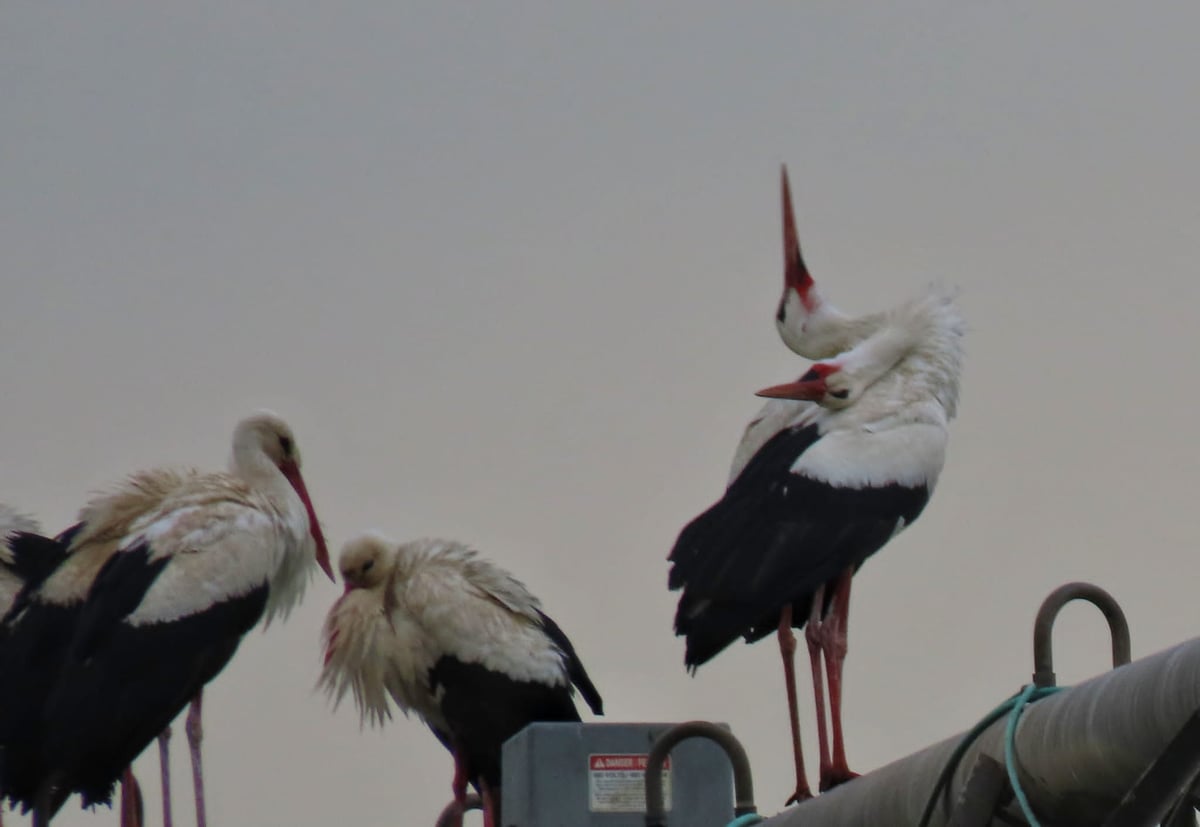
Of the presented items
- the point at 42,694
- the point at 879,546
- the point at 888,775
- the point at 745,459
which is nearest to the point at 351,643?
the point at 42,694

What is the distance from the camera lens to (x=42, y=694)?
9945 mm

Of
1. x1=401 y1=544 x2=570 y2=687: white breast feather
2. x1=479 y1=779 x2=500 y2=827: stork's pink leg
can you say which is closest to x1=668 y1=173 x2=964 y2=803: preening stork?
x1=401 y1=544 x2=570 y2=687: white breast feather

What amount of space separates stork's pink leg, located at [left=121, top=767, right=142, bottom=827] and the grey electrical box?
151 inches

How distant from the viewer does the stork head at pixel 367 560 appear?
9.71m

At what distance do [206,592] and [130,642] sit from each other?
363mm

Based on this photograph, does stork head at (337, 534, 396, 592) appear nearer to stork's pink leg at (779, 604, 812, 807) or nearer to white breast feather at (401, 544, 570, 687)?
white breast feather at (401, 544, 570, 687)

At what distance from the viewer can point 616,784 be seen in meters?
6.56

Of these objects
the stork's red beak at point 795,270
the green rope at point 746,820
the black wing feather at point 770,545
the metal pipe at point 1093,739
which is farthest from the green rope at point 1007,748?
the stork's red beak at point 795,270

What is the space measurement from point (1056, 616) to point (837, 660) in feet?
13.2

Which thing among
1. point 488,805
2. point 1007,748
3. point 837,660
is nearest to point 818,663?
point 837,660

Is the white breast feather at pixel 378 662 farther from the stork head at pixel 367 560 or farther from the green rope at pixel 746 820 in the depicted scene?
the green rope at pixel 746 820

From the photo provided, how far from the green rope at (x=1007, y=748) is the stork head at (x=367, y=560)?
664 cm

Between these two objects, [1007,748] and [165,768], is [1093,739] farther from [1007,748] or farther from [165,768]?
[165,768]

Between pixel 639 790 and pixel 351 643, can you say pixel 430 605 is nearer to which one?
pixel 351 643
